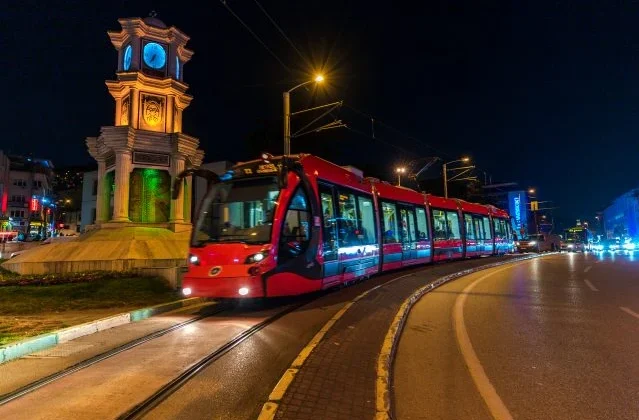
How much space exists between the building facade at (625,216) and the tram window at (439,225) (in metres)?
81.3

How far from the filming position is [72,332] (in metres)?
8.29

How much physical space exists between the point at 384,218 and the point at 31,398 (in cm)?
1251

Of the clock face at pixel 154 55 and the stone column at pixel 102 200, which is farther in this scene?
the clock face at pixel 154 55

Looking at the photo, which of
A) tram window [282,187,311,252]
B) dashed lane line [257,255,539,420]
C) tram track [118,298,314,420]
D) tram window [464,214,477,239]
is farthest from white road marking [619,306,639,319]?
tram window [464,214,477,239]

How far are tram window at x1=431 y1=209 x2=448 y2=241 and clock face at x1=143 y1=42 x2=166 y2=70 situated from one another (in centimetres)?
1770

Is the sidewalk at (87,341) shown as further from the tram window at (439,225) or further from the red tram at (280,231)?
the tram window at (439,225)

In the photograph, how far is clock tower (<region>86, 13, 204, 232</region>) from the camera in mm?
24406

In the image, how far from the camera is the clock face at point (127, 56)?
26.6 meters

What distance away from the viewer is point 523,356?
6609 millimetres

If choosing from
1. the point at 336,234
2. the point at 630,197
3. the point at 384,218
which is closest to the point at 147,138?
the point at 384,218

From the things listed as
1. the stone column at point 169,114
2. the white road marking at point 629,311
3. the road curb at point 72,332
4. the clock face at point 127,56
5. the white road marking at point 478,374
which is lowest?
the white road marking at point 478,374

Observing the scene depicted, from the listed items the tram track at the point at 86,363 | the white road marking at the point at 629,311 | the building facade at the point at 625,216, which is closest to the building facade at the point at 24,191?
the tram track at the point at 86,363

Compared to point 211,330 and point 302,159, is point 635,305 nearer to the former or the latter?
point 302,159

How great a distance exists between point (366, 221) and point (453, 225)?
1041cm
